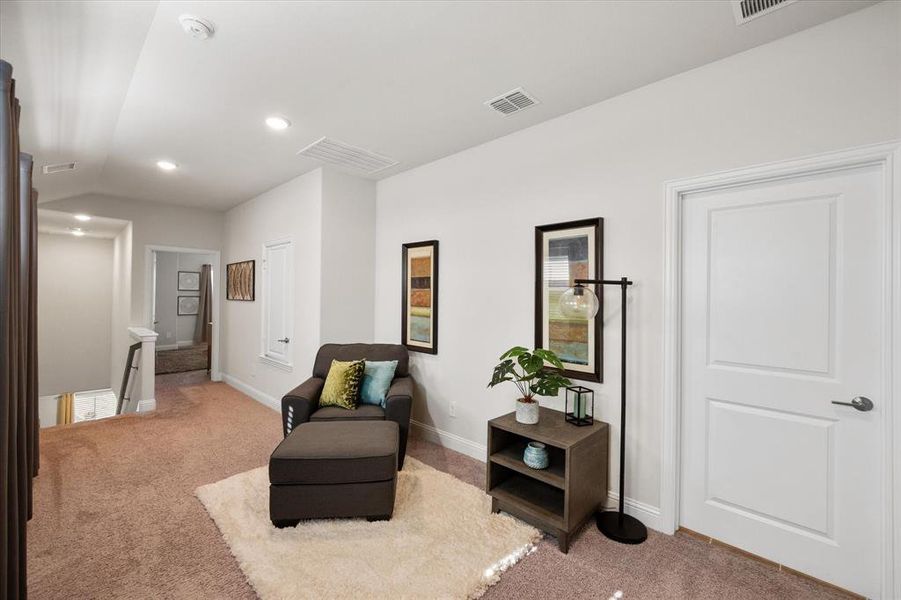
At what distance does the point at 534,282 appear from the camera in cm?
280

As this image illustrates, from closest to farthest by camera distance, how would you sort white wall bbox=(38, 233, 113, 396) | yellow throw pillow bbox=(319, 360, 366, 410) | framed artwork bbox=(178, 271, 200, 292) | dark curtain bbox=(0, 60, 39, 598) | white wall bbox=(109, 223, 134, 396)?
dark curtain bbox=(0, 60, 39, 598), yellow throw pillow bbox=(319, 360, 366, 410), white wall bbox=(109, 223, 134, 396), white wall bbox=(38, 233, 113, 396), framed artwork bbox=(178, 271, 200, 292)

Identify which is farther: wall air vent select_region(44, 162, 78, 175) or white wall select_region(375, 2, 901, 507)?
wall air vent select_region(44, 162, 78, 175)

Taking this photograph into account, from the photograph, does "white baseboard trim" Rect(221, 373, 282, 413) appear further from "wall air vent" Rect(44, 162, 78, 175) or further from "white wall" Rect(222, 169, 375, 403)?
"wall air vent" Rect(44, 162, 78, 175)

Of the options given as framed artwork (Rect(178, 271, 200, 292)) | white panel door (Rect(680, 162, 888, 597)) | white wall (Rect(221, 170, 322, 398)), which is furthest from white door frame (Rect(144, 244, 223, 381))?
white panel door (Rect(680, 162, 888, 597))

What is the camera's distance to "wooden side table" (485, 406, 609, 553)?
81.4 inches

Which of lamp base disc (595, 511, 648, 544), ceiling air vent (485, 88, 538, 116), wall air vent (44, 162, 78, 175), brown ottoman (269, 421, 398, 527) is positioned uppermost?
ceiling air vent (485, 88, 538, 116)

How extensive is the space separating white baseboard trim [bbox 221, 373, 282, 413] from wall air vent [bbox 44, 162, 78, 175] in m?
2.94

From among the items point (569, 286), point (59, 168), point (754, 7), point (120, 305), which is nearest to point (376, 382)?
point (569, 286)

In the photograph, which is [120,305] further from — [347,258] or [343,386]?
[343,386]

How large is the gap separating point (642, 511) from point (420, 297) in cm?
238

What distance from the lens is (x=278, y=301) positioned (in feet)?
14.8

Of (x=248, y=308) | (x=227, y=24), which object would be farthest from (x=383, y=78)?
(x=248, y=308)

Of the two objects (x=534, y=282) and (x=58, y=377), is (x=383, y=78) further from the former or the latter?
(x=58, y=377)

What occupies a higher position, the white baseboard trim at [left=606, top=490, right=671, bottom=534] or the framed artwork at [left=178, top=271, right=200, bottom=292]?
the framed artwork at [left=178, top=271, right=200, bottom=292]
